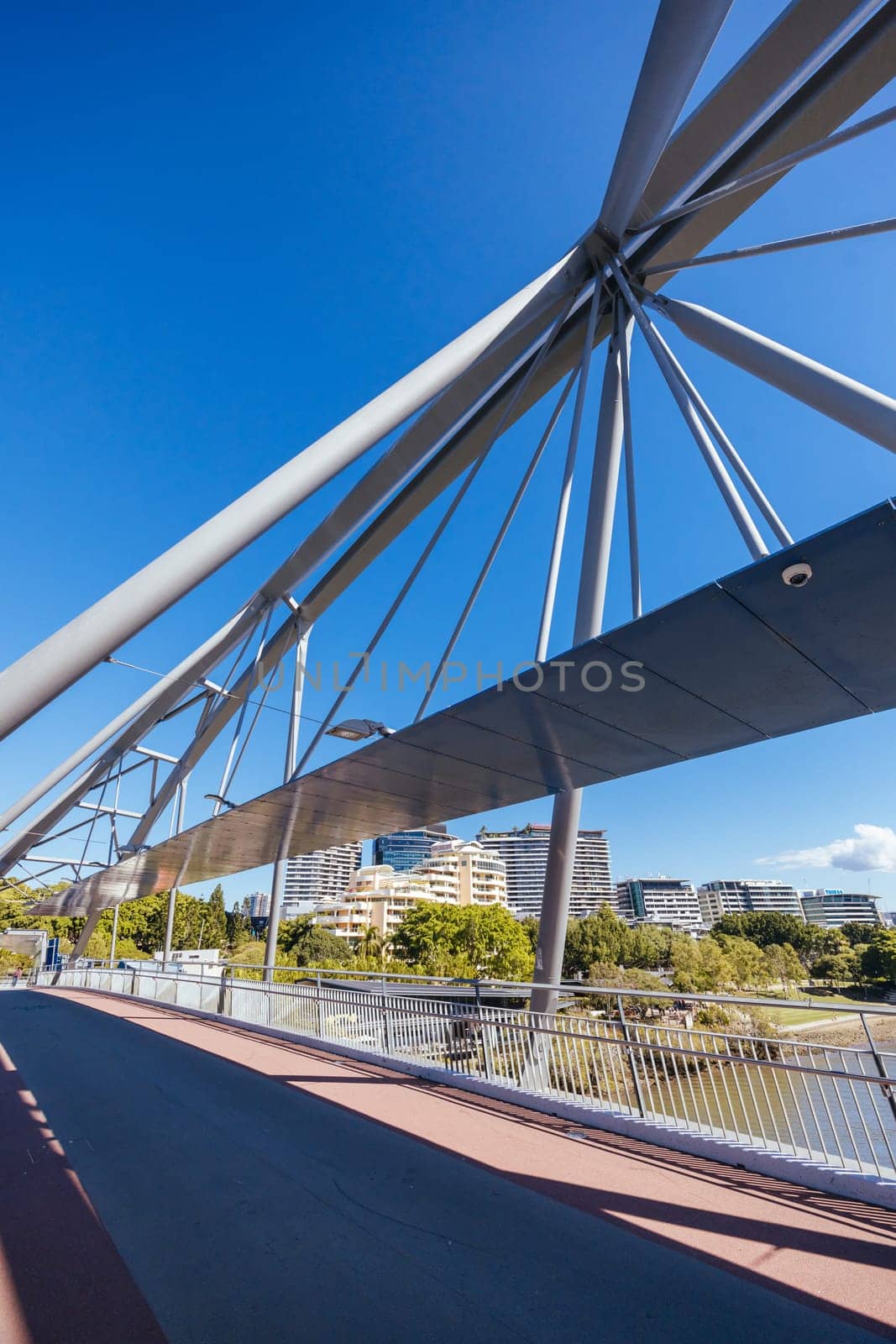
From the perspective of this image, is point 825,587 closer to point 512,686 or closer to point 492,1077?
point 512,686

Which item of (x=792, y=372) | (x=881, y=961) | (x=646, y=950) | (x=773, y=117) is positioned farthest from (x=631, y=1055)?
(x=881, y=961)

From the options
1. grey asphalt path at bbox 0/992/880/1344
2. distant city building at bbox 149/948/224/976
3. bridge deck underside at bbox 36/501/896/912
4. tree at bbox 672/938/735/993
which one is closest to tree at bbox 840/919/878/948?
Result: tree at bbox 672/938/735/993

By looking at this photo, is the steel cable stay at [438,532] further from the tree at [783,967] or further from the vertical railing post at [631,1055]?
the tree at [783,967]

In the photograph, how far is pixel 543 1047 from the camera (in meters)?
8.84

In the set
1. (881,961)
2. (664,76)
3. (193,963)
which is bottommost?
(881,961)

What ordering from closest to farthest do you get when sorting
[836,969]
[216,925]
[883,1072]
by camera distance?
1. [883,1072]
2. [216,925]
3. [836,969]

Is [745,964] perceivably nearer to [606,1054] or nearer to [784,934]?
[784,934]

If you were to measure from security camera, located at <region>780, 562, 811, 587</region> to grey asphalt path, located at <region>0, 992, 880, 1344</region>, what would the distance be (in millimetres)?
4310

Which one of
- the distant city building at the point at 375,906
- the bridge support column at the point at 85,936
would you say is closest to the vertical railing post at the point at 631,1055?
the bridge support column at the point at 85,936

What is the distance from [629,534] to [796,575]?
323 centimetres

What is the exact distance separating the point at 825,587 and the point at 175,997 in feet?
74.0

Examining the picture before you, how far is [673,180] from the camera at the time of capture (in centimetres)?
977

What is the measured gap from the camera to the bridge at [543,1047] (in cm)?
413

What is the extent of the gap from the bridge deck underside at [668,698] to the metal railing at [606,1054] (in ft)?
8.37
